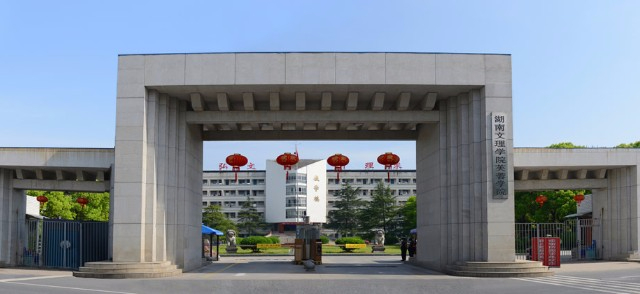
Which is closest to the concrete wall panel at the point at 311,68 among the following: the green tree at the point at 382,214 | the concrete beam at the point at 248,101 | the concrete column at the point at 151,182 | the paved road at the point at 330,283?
the concrete beam at the point at 248,101

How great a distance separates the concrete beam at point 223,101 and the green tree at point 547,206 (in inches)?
1469

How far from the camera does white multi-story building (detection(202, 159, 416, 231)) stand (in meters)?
106

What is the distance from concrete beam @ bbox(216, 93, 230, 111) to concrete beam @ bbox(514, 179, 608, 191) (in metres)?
12.7

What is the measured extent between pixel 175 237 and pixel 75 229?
5.20 m

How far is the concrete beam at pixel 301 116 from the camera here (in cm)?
2438

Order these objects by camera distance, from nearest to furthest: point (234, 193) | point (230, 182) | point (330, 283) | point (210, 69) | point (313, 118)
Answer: point (330, 283)
point (210, 69)
point (313, 118)
point (234, 193)
point (230, 182)

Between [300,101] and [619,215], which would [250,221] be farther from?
[300,101]

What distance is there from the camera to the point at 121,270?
822 inches

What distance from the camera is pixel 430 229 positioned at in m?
26.3

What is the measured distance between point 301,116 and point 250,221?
3086 inches

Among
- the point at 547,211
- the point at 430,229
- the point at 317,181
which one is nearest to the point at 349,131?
the point at 430,229

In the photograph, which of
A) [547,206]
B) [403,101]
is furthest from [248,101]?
[547,206]

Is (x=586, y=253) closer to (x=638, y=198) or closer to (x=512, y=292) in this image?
(x=638, y=198)

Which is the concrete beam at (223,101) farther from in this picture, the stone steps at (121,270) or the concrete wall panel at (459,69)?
the concrete wall panel at (459,69)
